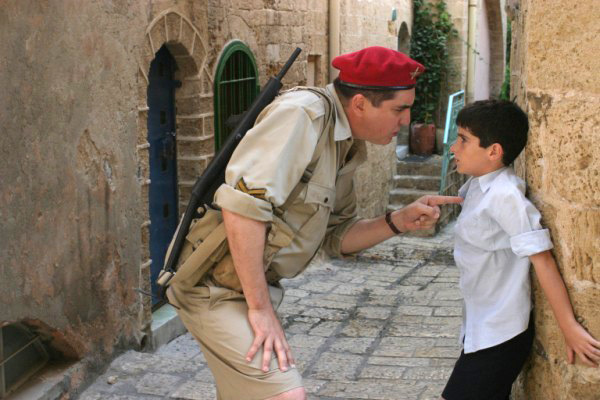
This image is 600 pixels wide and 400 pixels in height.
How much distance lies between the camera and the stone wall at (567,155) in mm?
2625

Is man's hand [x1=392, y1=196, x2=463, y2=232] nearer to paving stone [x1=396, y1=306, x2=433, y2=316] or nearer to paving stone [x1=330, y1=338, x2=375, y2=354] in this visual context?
paving stone [x1=330, y1=338, x2=375, y2=354]

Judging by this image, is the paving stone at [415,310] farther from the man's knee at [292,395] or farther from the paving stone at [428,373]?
the man's knee at [292,395]

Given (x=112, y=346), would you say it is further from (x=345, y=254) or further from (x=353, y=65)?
(x=353, y=65)

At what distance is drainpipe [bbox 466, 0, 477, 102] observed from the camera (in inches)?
566

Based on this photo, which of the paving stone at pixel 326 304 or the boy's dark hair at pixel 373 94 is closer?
the boy's dark hair at pixel 373 94

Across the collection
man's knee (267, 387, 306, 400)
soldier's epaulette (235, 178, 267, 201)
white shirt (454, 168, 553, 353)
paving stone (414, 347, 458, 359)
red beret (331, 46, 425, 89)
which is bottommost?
paving stone (414, 347, 458, 359)

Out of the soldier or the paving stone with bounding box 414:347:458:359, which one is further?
the paving stone with bounding box 414:347:458:359

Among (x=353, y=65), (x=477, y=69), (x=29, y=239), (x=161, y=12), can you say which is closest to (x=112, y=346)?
(x=29, y=239)

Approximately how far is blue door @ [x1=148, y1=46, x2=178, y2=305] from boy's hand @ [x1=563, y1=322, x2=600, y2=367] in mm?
4171

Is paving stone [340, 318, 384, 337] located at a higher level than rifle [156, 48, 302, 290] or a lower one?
lower

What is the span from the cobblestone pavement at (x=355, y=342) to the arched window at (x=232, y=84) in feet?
5.19

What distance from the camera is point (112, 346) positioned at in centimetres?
554

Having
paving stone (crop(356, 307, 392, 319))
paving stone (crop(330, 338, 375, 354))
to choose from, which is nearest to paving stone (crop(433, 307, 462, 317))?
paving stone (crop(356, 307, 392, 319))

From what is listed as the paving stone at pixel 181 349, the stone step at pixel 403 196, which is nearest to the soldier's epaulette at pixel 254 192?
the paving stone at pixel 181 349
